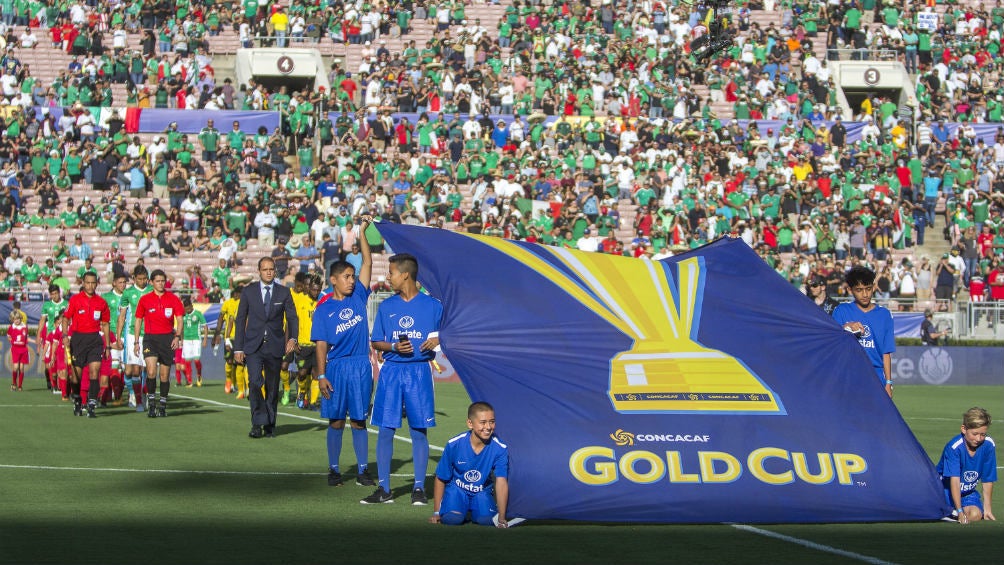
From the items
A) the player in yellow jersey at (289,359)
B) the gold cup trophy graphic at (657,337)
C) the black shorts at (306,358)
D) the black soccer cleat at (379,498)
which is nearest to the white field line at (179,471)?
the black soccer cleat at (379,498)

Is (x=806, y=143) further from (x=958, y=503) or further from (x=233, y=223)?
(x=958, y=503)

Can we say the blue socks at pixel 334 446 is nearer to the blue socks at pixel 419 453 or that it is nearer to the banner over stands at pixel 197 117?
the blue socks at pixel 419 453

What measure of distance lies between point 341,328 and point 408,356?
135 centimetres

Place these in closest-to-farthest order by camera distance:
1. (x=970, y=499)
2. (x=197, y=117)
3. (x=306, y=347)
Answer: (x=970, y=499) < (x=306, y=347) < (x=197, y=117)

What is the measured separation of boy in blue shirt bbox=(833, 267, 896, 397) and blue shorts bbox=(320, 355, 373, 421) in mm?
3732

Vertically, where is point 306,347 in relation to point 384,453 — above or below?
above

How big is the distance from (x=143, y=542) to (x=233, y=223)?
2327cm

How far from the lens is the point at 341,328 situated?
1154 centimetres

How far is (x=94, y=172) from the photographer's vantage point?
108 feet

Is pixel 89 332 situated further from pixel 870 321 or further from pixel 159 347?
pixel 870 321

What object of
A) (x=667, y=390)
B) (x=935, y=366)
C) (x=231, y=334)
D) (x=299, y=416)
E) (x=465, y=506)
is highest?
(x=667, y=390)

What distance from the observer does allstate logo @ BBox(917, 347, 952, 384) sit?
3055 cm

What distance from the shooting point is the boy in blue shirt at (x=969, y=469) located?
988 centimetres

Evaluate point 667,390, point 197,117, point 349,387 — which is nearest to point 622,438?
point 667,390
